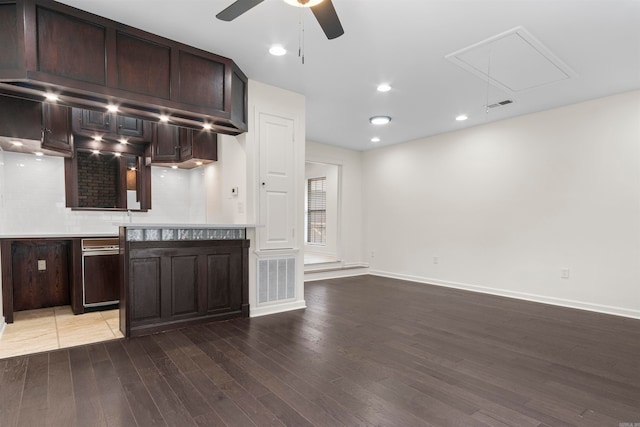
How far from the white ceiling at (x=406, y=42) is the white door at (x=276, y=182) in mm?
509

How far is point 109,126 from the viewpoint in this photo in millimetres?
4238

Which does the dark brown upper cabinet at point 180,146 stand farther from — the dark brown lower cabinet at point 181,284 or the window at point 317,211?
the window at point 317,211

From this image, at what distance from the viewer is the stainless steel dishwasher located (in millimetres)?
3791

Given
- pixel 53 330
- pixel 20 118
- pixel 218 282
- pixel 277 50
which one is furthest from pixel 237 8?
pixel 53 330

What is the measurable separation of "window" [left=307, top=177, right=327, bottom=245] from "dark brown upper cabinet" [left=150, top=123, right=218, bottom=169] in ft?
13.0

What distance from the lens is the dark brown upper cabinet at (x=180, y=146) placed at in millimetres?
4340

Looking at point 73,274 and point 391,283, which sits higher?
point 73,274

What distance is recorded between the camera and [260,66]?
3.39 meters

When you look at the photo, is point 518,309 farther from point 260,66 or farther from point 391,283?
point 260,66

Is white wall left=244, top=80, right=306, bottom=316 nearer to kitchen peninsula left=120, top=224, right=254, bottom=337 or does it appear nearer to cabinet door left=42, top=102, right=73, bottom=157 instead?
kitchen peninsula left=120, top=224, right=254, bottom=337

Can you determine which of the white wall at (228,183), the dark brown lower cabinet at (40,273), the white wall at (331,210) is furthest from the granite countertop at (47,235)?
the white wall at (331,210)

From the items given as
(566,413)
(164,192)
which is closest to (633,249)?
(566,413)

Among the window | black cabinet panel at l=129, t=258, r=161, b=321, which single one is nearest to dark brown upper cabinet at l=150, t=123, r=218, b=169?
black cabinet panel at l=129, t=258, r=161, b=321

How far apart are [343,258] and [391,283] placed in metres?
1.42
